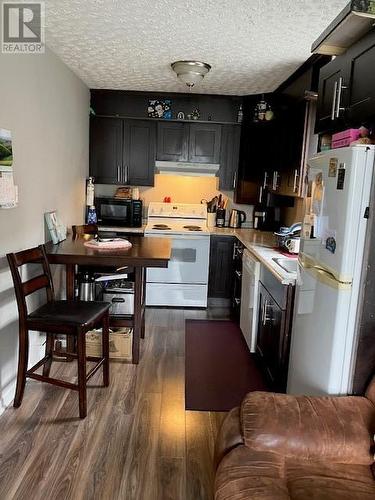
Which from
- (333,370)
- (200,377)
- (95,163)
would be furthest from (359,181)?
(95,163)

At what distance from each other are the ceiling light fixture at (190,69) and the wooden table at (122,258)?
141cm

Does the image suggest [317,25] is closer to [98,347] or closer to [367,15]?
[367,15]

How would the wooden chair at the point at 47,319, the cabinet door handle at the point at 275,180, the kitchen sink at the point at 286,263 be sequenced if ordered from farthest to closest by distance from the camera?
the cabinet door handle at the point at 275,180 < the kitchen sink at the point at 286,263 < the wooden chair at the point at 47,319

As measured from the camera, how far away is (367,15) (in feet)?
5.63

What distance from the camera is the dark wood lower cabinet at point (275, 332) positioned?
2.53 m

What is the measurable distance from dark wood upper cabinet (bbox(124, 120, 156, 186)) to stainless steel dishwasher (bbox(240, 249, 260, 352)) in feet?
5.38

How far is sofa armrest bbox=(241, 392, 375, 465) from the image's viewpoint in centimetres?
146

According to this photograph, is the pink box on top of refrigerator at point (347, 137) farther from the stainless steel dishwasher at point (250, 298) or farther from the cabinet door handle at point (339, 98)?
the stainless steel dishwasher at point (250, 298)

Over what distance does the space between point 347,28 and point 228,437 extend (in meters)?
1.91

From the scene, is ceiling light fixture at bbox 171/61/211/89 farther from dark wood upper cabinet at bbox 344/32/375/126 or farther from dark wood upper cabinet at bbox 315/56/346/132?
dark wood upper cabinet at bbox 344/32/375/126

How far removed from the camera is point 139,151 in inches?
184

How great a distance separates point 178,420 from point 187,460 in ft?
1.22

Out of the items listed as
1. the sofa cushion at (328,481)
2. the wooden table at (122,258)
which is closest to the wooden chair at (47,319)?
the wooden table at (122,258)

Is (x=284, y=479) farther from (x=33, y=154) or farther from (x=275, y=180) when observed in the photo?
(x=275, y=180)
